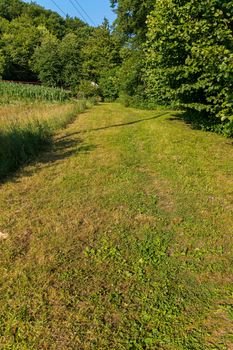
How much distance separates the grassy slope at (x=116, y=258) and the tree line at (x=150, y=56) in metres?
1.79

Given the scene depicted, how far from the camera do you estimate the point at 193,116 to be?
1398 centimetres

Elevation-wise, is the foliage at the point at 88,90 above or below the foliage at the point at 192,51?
below

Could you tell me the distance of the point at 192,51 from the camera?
6789mm

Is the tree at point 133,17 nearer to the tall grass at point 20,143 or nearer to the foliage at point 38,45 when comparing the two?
the tall grass at point 20,143

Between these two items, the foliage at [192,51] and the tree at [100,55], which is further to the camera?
the tree at [100,55]

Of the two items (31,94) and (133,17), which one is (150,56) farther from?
(31,94)

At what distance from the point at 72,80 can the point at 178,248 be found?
39.7m

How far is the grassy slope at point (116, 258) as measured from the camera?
2678mm

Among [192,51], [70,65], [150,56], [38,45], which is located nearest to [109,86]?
[70,65]

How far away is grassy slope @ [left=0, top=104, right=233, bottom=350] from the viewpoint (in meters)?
2.68

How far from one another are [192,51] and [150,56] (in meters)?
5.43

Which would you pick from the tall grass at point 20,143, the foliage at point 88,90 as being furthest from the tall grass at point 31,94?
the tall grass at point 20,143

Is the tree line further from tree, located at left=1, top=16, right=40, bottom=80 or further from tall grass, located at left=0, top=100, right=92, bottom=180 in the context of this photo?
tall grass, located at left=0, top=100, right=92, bottom=180

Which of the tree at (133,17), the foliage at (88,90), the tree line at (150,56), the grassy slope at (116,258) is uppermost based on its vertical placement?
the tree at (133,17)
